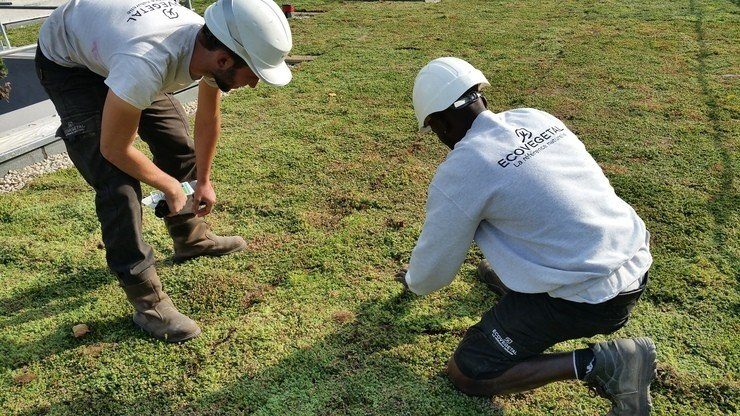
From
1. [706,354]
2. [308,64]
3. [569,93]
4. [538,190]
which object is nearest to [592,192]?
[538,190]

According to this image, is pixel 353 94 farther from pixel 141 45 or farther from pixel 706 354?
pixel 706 354

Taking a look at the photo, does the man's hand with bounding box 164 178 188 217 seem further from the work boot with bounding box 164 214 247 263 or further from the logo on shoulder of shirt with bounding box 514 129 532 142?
the logo on shoulder of shirt with bounding box 514 129 532 142

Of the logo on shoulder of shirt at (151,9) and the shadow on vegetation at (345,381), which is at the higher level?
the logo on shoulder of shirt at (151,9)

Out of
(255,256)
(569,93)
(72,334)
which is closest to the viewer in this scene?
(72,334)

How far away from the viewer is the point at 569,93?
224 inches

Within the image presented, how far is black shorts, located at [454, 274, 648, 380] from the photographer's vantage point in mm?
2018

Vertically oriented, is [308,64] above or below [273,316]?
below

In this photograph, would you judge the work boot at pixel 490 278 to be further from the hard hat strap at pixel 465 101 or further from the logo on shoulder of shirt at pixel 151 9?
the logo on shoulder of shirt at pixel 151 9

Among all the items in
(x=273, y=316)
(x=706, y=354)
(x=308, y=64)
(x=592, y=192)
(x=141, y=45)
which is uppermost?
(x=141, y=45)

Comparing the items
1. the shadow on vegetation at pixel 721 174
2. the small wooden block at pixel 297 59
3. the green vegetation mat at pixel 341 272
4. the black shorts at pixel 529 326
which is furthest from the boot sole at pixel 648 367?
the small wooden block at pixel 297 59

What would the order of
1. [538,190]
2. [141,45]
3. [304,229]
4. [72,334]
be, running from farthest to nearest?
1. [304,229]
2. [72,334]
3. [141,45]
4. [538,190]

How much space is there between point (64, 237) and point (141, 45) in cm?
194

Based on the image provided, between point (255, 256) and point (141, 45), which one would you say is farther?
point (255, 256)

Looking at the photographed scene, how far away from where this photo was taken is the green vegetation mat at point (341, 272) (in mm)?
2373
